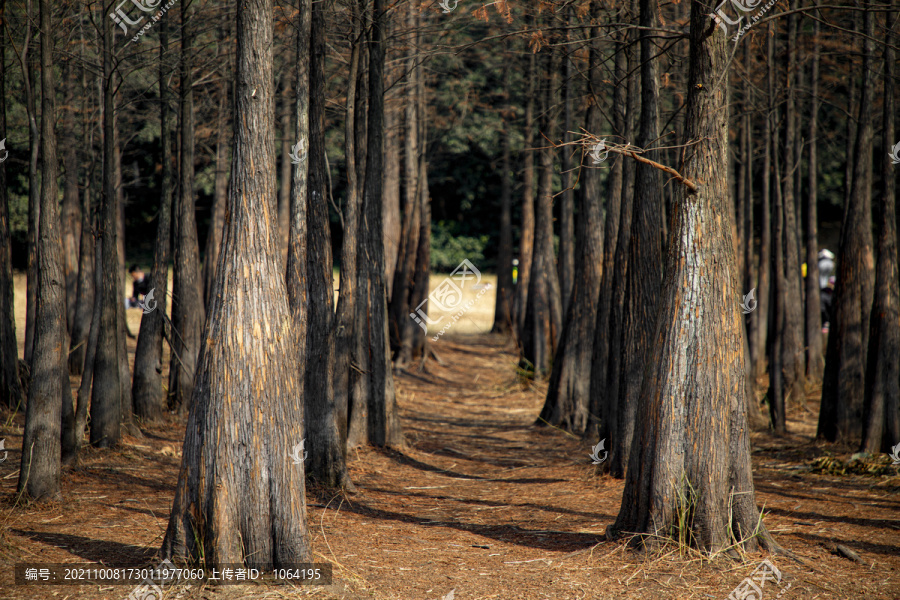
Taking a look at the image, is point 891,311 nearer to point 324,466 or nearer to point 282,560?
point 324,466

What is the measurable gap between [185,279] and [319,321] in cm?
379

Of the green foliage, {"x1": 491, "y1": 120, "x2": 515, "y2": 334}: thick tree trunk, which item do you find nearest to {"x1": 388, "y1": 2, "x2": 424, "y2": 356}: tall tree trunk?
{"x1": 491, "y1": 120, "x2": 515, "y2": 334}: thick tree trunk

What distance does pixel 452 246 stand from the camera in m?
34.6

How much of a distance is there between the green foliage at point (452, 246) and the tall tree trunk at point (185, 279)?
23.9 meters

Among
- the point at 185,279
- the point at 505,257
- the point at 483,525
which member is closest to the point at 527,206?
the point at 505,257

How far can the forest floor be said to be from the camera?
477 cm

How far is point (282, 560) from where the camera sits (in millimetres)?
4609

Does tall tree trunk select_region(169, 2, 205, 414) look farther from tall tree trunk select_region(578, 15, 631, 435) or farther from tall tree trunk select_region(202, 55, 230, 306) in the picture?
tall tree trunk select_region(578, 15, 631, 435)

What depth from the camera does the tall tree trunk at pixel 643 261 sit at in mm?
7441

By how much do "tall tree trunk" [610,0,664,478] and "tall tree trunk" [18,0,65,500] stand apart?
5.47 meters

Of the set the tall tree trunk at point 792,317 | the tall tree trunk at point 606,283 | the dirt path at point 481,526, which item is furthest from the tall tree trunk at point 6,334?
the tall tree trunk at point 792,317

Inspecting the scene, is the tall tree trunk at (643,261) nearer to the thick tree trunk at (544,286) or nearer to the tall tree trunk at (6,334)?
the thick tree trunk at (544,286)

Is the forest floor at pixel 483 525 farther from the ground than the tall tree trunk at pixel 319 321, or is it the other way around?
the tall tree trunk at pixel 319 321

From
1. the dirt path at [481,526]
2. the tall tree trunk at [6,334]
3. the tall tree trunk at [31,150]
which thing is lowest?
the dirt path at [481,526]
